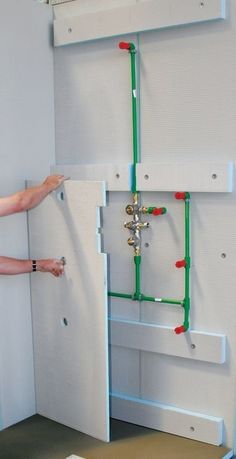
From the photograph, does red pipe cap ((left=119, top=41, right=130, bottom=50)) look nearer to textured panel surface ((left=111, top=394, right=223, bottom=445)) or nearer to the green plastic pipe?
the green plastic pipe

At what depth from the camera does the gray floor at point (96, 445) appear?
2336mm

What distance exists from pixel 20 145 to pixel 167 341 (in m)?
1.10

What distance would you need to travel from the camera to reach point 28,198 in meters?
2.36

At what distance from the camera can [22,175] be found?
2.58 m

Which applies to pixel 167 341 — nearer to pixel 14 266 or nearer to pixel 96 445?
pixel 96 445

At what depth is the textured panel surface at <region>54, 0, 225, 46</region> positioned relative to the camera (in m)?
2.22

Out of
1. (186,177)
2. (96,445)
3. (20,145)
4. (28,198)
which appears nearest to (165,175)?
(186,177)

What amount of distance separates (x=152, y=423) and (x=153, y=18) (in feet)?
5.82

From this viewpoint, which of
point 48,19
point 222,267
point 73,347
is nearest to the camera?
point 222,267

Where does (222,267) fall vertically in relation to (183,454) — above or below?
above

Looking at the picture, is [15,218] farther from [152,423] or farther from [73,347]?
[152,423]

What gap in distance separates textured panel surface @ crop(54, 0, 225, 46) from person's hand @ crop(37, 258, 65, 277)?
101 centimetres

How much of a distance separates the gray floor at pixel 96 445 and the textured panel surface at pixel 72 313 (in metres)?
0.06

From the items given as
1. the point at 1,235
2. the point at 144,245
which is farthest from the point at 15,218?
the point at 144,245
